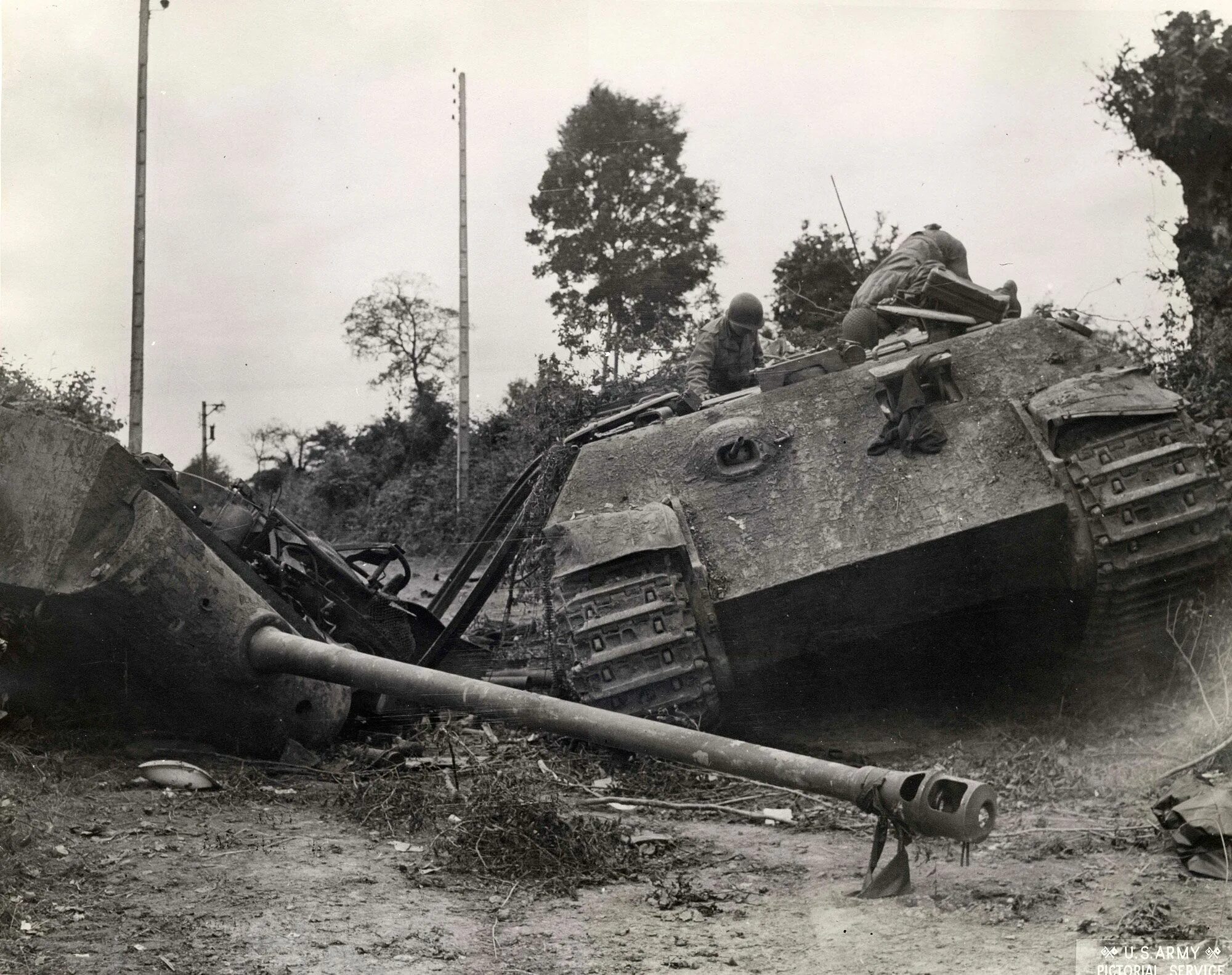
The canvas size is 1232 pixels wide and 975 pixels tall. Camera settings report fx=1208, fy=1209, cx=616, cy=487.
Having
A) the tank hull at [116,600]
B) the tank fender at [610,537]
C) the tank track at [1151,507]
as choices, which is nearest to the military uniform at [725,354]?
the tank fender at [610,537]

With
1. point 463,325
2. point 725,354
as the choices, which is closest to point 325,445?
point 463,325

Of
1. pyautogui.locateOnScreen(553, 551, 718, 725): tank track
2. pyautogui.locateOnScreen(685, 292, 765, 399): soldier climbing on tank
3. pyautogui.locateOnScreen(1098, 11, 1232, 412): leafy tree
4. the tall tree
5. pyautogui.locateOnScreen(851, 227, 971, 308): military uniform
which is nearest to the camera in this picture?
pyautogui.locateOnScreen(553, 551, 718, 725): tank track

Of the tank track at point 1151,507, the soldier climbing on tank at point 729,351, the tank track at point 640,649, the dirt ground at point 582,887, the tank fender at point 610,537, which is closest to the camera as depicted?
the dirt ground at point 582,887

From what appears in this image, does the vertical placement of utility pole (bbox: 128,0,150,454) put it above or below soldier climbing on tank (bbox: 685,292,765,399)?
above

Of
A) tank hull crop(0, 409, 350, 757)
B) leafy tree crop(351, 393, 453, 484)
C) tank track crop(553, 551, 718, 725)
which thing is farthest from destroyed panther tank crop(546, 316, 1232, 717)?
leafy tree crop(351, 393, 453, 484)

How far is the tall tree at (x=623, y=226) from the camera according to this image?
14.0 meters

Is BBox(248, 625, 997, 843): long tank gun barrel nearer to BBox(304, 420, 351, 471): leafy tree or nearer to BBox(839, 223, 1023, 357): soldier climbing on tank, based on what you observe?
BBox(839, 223, 1023, 357): soldier climbing on tank

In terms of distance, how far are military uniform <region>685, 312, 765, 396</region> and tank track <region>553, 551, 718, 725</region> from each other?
12.2 ft

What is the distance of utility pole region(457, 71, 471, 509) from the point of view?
1505cm

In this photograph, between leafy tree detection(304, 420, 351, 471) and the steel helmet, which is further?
leafy tree detection(304, 420, 351, 471)

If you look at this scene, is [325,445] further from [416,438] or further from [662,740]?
[662,740]

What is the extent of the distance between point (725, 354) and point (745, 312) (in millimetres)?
394

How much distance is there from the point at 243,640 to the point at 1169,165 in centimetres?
943

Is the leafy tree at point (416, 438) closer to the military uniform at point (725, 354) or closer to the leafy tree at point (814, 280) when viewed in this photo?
the leafy tree at point (814, 280)
